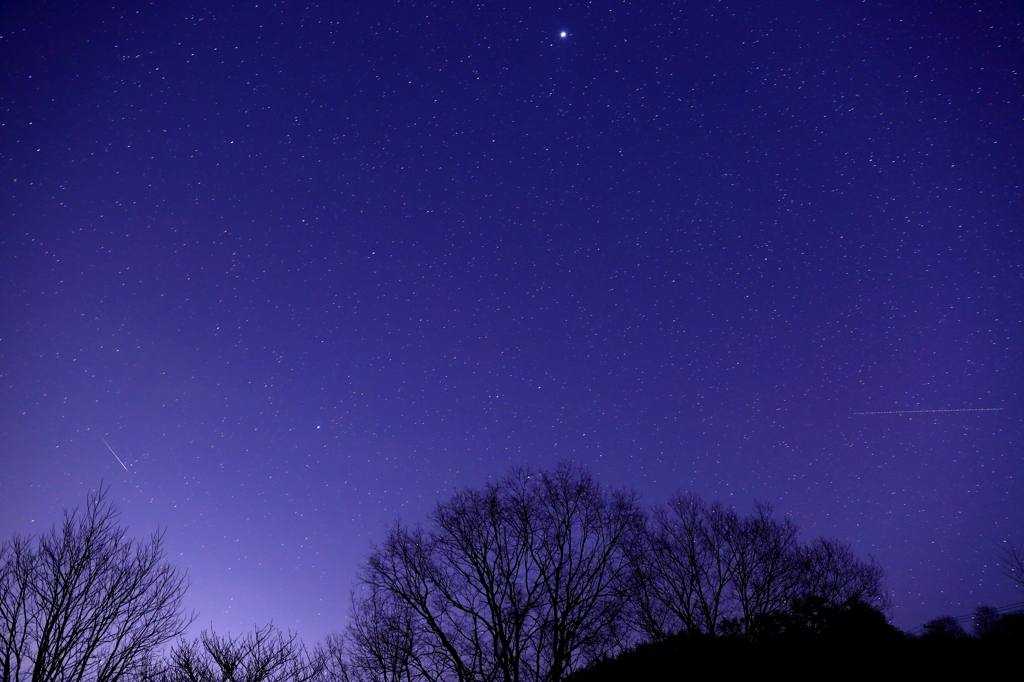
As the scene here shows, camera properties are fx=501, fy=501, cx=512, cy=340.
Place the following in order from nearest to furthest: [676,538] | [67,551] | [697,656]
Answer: [67,551] → [697,656] → [676,538]

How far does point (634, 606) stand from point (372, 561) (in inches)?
492

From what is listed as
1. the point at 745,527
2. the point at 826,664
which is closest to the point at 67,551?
the point at 826,664

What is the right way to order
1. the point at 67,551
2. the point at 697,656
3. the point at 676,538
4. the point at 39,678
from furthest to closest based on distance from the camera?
1. the point at 676,538
2. the point at 697,656
3. the point at 67,551
4. the point at 39,678

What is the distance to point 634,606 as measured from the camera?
23.9m

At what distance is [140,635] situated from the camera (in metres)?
13.2

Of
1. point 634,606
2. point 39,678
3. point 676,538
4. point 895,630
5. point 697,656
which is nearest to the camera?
point 39,678

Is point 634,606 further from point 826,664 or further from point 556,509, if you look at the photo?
point 826,664

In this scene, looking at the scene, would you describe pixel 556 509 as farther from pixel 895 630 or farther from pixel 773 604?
pixel 895 630

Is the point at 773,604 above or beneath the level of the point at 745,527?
beneath

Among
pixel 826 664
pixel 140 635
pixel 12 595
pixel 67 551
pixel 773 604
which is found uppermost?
pixel 67 551

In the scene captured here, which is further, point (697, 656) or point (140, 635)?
point (697, 656)

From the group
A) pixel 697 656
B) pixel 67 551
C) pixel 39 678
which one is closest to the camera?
pixel 39 678

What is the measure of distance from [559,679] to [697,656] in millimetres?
5374

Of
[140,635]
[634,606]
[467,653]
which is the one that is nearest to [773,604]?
[634,606]
